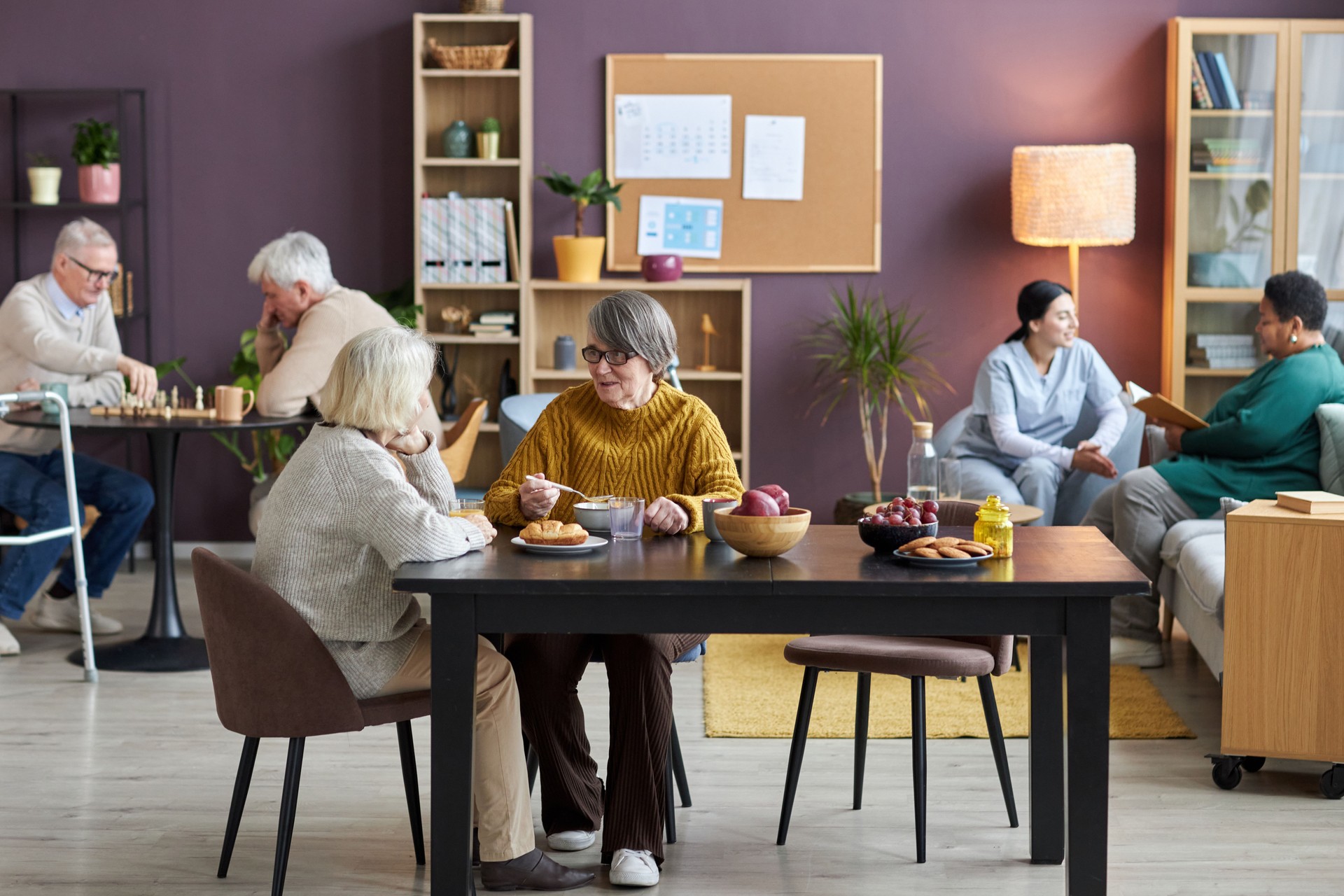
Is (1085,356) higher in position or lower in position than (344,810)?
higher

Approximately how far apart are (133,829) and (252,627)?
33.9 inches

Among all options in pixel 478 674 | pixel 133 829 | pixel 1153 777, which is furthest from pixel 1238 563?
pixel 133 829

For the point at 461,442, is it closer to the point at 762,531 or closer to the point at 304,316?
the point at 304,316

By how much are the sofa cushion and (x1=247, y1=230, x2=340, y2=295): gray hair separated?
3.10 meters

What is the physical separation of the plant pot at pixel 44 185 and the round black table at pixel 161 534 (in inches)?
59.3

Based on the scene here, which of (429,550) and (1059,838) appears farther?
(1059,838)

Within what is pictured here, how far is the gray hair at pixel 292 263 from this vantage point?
4512 mm

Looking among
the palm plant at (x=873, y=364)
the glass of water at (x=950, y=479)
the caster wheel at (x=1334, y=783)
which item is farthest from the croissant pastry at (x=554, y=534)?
the palm plant at (x=873, y=364)

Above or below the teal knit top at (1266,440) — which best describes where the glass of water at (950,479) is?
below

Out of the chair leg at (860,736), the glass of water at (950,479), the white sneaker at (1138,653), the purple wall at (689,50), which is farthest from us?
the purple wall at (689,50)

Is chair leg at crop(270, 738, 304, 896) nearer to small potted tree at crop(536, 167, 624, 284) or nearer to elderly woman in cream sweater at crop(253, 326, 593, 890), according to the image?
elderly woman in cream sweater at crop(253, 326, 593, 890)

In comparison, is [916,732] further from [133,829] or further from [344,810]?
[133,829]

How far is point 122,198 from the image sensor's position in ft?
19.1

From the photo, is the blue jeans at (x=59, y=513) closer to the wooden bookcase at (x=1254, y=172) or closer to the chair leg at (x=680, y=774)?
the chair leg at (x=680, y=774)
